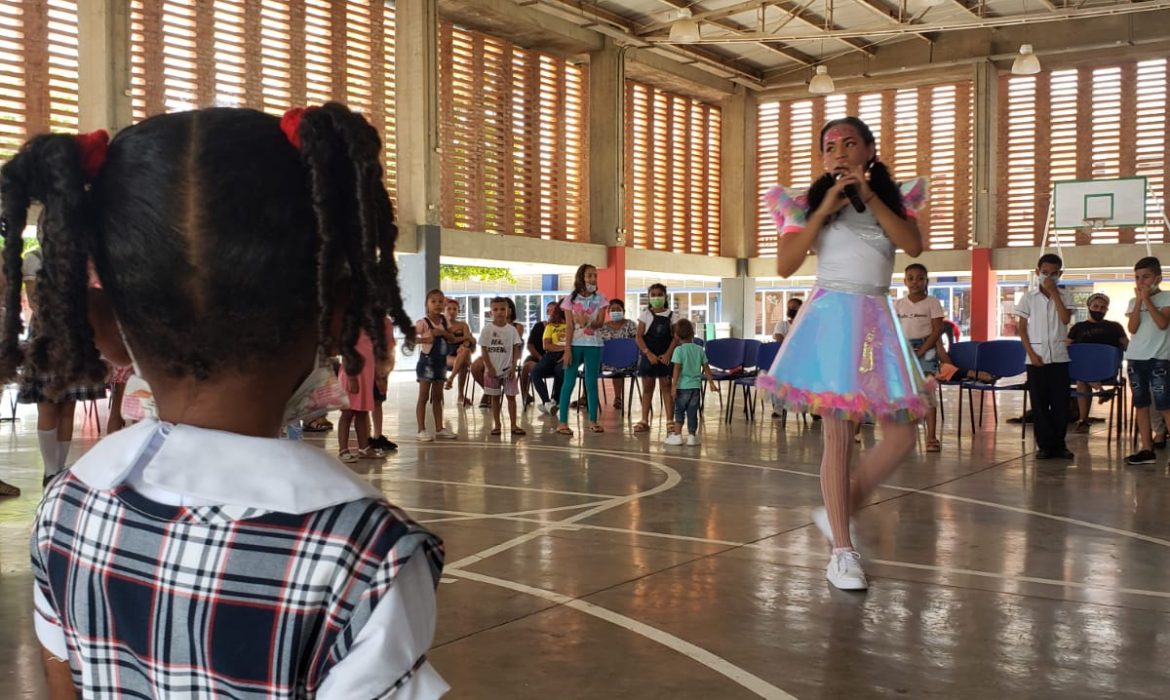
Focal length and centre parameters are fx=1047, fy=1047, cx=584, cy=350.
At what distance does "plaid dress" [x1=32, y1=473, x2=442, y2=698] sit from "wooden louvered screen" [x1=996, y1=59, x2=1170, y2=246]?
22.8 metres

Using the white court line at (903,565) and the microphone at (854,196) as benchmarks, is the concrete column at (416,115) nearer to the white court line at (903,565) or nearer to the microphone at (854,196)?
the white court line at (903,565)

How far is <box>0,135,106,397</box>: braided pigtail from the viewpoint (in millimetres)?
1084

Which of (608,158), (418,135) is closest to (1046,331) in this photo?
(418,135)

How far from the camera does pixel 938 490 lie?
21.6ft

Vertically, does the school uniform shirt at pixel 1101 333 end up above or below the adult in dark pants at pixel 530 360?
above

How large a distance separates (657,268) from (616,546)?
18747mm

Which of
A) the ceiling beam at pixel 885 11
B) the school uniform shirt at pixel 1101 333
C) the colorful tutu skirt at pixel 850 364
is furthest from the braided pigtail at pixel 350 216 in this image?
the ceiling beam at pixel 885 11

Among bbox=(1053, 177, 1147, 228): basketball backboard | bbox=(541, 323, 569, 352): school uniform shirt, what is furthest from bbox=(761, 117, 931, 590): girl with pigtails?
A: bbox=(1053, 177, 1147, 228): basketball backboard

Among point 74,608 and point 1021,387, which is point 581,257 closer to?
point 1021,387

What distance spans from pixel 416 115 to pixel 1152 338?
12473mm

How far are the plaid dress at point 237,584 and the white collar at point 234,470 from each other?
Answer: 0.01 m

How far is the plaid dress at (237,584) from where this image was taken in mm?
995

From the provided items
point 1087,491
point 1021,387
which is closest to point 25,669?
point 1087,491

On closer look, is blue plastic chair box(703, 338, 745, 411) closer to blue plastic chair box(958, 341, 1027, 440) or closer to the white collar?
blue plastic chair box(958, 341, 1027, 440)
